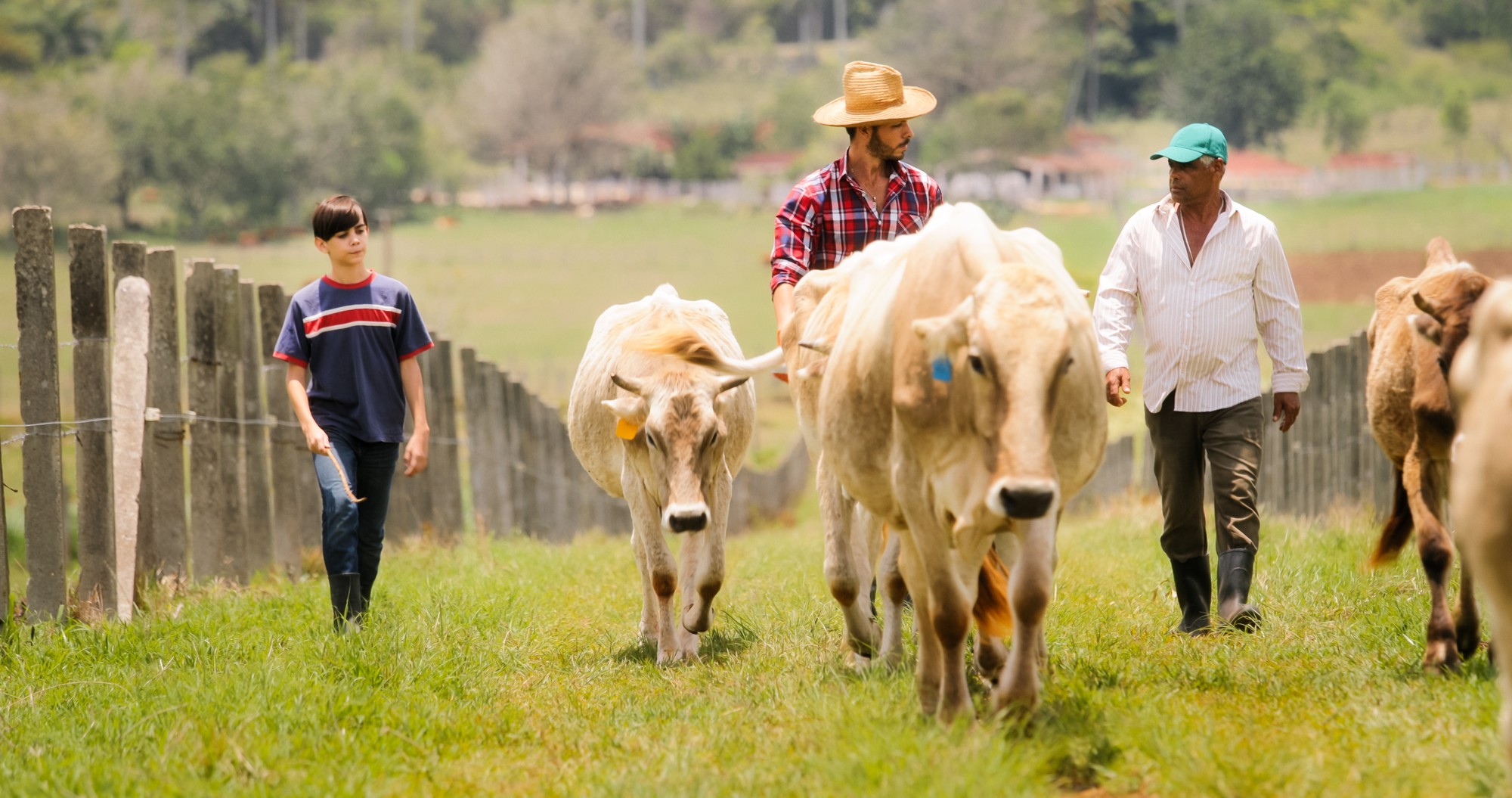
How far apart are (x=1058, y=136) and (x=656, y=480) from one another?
80667mm

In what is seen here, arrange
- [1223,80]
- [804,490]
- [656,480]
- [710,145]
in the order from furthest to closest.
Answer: [710,145] < [1223,80] < [804,490] < [656,480]

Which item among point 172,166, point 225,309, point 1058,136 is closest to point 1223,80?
point 1058,136

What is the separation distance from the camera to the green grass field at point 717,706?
12.6 ft

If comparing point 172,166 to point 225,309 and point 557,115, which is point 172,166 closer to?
point 557,115

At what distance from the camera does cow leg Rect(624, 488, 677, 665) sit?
6.01 metres

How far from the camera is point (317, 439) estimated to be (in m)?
6.00

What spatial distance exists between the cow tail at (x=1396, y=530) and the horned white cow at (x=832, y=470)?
155 cm

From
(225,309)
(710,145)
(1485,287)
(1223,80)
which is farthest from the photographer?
(710,145)

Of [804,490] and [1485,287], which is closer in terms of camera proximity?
[1485,287]

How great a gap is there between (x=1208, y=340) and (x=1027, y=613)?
7.40 ft

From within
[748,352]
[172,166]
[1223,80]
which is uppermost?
[1223,80]

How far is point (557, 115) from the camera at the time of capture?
100 m

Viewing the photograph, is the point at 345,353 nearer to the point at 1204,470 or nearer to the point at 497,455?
the point at 1204,470

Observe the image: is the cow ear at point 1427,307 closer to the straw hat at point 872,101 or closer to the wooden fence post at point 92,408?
the straw hat at point 872,101
